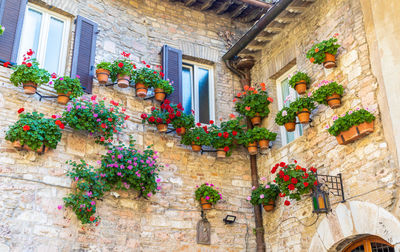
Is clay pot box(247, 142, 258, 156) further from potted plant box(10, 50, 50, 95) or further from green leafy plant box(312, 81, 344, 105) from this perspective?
potted plant box(10, 50, 50, 95)

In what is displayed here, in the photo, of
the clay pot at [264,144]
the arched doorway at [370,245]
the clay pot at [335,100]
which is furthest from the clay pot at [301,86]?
the arched doorway at [370,245]

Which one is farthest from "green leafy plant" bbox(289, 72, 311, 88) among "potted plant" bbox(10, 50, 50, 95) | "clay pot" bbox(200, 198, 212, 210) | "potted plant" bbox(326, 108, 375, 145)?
"potted plant" bbox(10, 50, 50, 95)

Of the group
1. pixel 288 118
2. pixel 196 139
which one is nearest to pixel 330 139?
pixel 288 118

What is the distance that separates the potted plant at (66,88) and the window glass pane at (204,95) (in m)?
2.50

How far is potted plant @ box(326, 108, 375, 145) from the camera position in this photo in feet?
19.0

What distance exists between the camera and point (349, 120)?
590 centimetres

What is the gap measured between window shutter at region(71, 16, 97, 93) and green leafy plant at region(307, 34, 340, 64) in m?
3.30

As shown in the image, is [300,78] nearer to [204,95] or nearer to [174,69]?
[204,95]

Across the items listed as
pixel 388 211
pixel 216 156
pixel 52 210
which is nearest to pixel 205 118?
pixel 216 156

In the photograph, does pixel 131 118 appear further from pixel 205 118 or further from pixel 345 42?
pixel 345 42

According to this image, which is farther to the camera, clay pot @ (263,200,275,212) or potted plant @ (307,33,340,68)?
clay pot @ (263,200,275,212)

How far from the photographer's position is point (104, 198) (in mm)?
6715

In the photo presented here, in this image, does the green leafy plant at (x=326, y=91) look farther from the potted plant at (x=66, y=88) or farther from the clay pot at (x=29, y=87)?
the clay pot at (x=29, y=87)

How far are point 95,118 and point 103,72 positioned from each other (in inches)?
33.9
